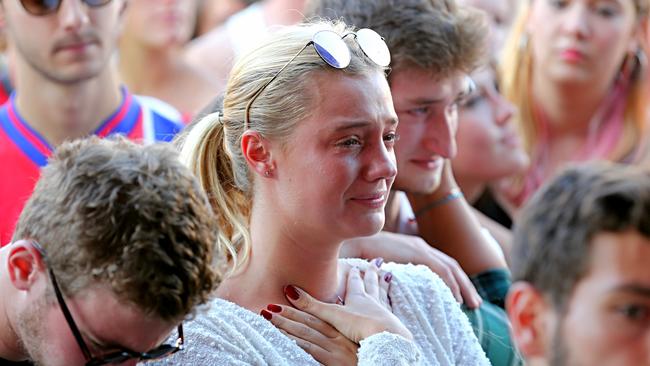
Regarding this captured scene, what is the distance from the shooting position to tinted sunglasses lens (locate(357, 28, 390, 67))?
2.79 m

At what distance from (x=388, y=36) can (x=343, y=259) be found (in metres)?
0.70

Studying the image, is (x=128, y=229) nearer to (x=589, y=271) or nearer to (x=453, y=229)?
(x=589, y=271)

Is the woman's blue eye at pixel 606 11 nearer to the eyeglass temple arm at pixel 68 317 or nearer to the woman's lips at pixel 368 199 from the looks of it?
the woman's lips at pixel 368 199

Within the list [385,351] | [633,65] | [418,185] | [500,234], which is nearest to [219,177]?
[385,351]

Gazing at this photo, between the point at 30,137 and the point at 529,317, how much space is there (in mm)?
2485

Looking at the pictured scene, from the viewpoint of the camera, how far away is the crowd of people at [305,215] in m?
2.03

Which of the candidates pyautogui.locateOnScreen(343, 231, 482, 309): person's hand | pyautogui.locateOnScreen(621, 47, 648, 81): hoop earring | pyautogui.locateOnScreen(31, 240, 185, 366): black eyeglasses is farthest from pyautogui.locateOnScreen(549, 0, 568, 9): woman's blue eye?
pyautogui.locateOnScreen(31, 240, 185, 366): black eyeglasses

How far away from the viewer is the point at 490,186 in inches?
198

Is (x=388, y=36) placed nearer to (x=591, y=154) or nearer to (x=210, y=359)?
(x=210, y=359)

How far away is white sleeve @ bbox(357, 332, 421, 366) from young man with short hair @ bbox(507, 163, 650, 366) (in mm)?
588

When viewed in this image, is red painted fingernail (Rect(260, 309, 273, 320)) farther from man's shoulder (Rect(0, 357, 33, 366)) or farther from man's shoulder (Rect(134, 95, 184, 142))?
man's shoulder (Rect(134, 95, 184, 142))

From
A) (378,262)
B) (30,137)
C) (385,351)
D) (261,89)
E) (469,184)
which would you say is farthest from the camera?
(469,184)

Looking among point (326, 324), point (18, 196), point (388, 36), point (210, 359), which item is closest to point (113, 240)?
point (210, 359)

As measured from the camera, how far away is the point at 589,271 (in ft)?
6.48
